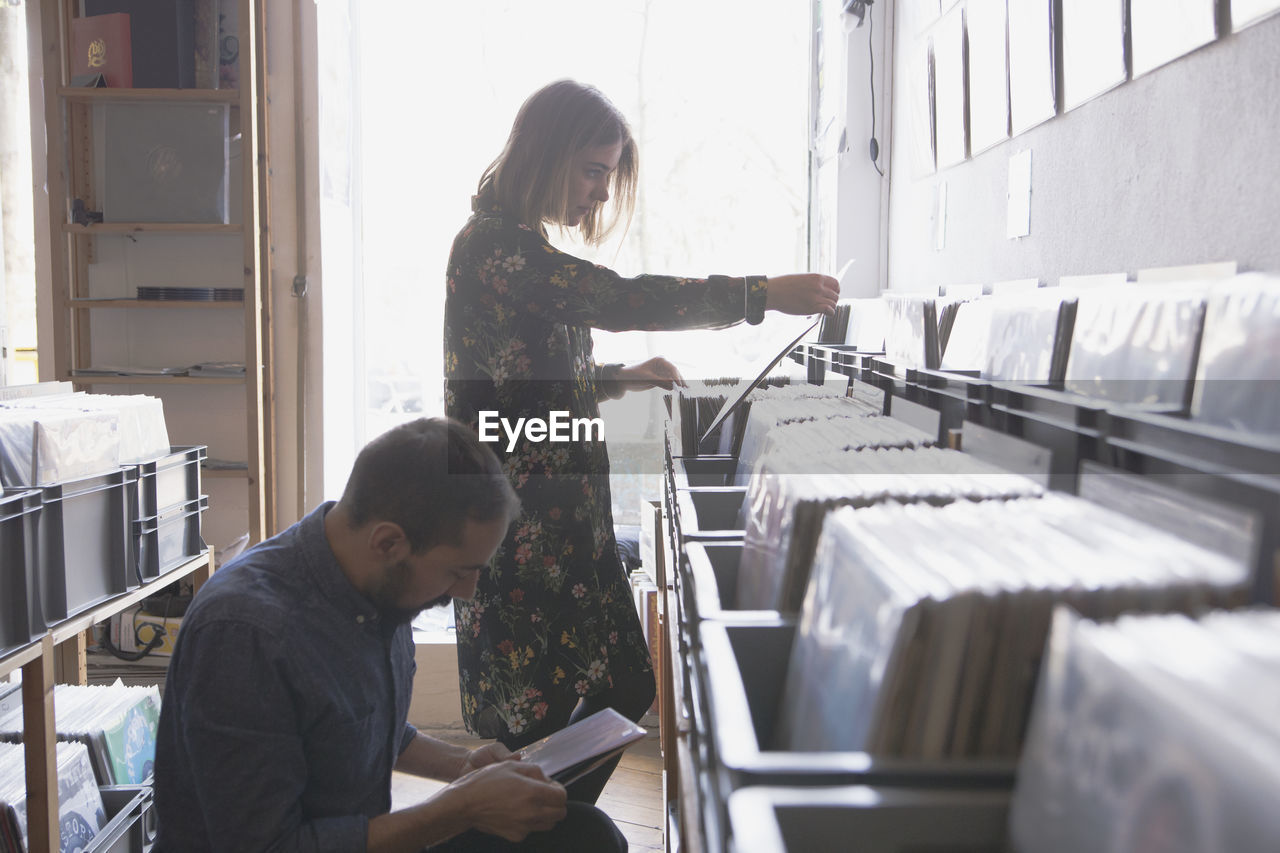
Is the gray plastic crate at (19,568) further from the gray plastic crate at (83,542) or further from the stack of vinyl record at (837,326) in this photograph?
the stack of vinyl record at (837,326)

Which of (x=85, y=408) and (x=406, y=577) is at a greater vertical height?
(x=85, y=408)

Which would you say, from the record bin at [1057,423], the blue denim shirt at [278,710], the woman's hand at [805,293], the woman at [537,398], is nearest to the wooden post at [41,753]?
the blue denim shirt at [278,710]

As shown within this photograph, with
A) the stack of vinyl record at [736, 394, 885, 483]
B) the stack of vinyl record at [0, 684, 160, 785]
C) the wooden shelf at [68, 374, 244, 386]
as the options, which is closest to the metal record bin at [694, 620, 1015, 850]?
the stack of vinyl record at [736, 394, 885, 483]

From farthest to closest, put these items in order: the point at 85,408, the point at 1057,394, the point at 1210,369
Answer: the point at 85,408, the point at 1057,394, the point at 1210,369

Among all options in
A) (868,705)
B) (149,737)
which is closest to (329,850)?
(868,705)

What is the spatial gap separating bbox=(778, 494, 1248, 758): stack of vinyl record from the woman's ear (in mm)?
703

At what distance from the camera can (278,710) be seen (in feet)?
3.42

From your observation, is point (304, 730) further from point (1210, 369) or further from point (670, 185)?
point (670, 185)

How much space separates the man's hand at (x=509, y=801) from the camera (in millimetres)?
1153

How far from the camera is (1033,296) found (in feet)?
3.20

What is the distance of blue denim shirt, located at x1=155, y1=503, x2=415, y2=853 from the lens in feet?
3.35

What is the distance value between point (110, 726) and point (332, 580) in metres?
1.12

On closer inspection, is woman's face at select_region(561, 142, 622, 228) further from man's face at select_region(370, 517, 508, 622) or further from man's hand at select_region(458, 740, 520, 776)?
man's hand at select_region(458, 740, 520, 776)

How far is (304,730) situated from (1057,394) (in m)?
0.90
